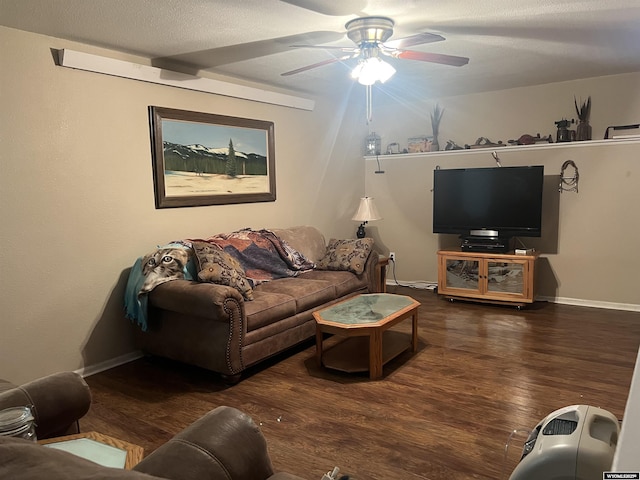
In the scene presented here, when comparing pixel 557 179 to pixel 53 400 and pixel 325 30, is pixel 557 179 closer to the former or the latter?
pixel 325 30

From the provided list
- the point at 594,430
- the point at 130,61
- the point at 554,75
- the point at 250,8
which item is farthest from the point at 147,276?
the point at 554,75

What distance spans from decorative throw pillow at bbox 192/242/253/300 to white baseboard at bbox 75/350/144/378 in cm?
99

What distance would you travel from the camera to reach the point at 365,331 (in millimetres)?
3070

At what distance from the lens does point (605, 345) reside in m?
3.66

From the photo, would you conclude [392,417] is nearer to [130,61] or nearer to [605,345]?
[605,345]

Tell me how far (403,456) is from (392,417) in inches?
15.0

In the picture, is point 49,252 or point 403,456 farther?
point 49,252

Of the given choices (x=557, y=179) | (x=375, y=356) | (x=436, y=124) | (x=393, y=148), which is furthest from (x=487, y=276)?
(x=375, y=356)

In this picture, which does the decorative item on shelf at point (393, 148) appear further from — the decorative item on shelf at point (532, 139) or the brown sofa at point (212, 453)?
the brown sofa at point (212, 453)

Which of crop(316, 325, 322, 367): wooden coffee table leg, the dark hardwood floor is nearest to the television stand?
the dark hardwood floor

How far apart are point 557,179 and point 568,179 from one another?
10cm

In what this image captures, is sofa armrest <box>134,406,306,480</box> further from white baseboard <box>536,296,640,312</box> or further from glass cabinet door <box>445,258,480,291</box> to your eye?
white baseboard <box>536,296,640,312</box>

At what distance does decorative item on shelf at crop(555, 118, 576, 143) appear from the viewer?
15.7ft

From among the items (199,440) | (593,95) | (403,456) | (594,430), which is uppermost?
(593,95)
